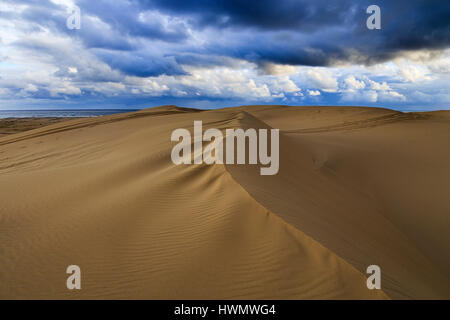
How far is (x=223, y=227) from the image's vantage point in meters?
3.71

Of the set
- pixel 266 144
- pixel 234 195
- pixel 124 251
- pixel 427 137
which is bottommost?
pixel 124 251

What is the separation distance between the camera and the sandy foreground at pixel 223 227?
290 centimetres

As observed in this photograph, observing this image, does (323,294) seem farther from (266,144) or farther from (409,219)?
(266,144)

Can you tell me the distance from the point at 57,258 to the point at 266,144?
6016mm

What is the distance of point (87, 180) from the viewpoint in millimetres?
6320

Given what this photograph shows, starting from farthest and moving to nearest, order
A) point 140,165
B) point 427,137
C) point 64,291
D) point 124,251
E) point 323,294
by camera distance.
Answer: point 427,137
point 140,165
point 124,251
point 64,291
point 323,294

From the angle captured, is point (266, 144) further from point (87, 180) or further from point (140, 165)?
point (87, 180)

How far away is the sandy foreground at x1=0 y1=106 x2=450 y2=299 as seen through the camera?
2898 millimetres

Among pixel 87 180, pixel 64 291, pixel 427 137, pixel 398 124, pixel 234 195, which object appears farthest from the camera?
pixel 398 124

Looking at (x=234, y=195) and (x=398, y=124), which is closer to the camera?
(x=234, y=195)
